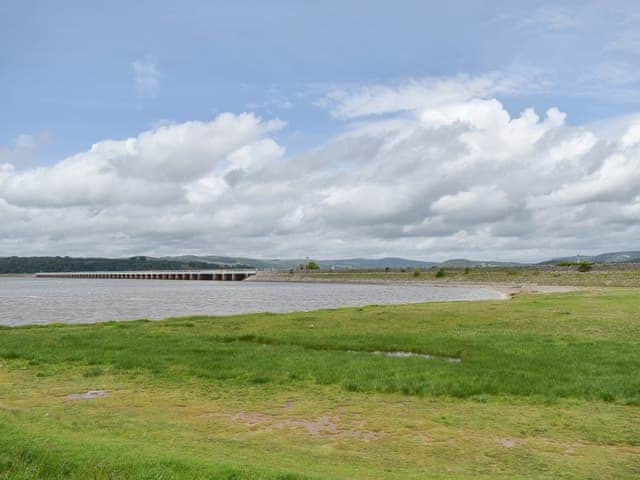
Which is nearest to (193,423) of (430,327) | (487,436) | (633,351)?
(487,436)

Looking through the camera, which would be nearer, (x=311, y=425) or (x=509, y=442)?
(x=509, y=442)

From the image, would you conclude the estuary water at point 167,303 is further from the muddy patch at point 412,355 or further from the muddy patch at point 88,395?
the muddy patch at point 88,395

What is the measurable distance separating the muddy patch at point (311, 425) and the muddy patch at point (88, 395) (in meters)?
4.65

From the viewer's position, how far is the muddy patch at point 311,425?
45.9 ft

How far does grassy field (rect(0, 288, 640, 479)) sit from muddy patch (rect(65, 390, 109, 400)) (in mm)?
285

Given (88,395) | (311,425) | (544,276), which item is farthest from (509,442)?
(544,276)

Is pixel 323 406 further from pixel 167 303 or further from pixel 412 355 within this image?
pixel 167 303

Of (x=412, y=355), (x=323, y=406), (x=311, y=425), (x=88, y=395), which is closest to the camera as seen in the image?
(x=311, y=425)

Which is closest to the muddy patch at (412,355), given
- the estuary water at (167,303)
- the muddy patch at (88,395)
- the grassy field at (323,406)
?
the grassy field at (323,406)

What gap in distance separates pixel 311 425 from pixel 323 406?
201cm

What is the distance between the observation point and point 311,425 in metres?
14.8

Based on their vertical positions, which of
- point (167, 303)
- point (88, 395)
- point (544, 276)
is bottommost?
point (167, 303)

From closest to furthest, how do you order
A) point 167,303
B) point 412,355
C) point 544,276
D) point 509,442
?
point 509,442 → point 412,355 → point 167,303 → point 544,276

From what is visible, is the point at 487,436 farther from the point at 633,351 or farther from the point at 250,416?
the point at 633,351
